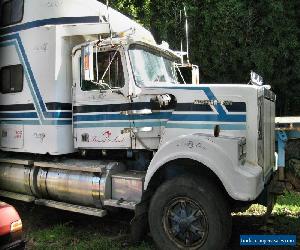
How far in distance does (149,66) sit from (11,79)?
262 cm

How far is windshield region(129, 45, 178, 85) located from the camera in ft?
20.1

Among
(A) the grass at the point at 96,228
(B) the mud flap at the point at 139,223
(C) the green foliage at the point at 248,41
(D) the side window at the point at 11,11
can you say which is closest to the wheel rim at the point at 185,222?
(B) the mud flap at the point at 139,223

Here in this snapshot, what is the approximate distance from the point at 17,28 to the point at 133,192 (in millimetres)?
3520

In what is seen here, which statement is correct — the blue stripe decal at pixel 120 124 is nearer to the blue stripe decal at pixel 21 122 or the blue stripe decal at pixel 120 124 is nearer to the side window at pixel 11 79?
the blue stripe decal at pixel 21 122

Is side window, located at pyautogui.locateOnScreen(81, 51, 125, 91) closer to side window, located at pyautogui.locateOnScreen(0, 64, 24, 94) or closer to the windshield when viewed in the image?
the windshield

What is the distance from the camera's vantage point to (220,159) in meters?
5.10

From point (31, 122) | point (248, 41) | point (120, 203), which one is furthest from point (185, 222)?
point (248, 41)

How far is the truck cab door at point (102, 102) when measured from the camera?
6.11 meters

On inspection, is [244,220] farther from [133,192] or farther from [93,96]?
[93,96]

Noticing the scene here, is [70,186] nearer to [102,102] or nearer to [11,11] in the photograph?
[102,102]

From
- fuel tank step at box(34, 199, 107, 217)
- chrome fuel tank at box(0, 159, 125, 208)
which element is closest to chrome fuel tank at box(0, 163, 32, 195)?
chrome fuel tank at box(0, 159, 125, 208)

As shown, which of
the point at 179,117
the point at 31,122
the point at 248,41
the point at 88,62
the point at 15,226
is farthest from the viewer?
the point at 248,41

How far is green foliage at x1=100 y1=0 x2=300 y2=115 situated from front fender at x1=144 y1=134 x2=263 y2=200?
885 cm

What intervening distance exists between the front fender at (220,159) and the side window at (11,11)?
3.63 m
